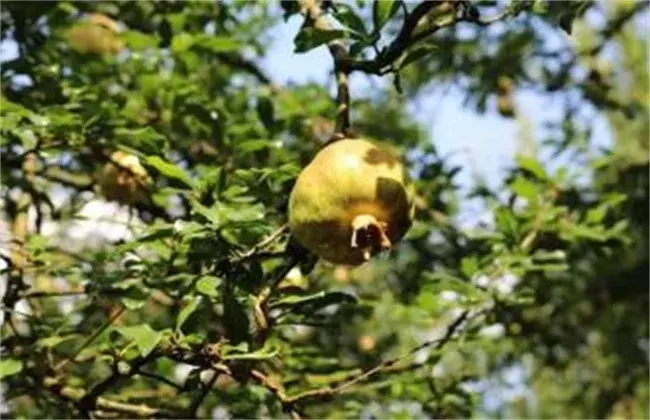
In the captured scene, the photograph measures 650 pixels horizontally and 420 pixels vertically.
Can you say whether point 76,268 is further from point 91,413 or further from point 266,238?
point 266,238

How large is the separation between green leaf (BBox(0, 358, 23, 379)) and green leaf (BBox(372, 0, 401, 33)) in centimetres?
109

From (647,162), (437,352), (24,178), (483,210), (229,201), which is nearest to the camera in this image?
(229,201)

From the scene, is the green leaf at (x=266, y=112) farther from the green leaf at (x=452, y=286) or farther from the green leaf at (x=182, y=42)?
the green leaf at (x=452, y=286)

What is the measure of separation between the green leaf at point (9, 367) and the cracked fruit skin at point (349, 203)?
2.89 feet

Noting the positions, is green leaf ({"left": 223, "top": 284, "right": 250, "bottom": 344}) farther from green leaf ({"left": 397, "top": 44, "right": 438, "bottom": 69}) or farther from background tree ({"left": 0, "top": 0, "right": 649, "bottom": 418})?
green leaf ({"left": 397, "top": 44, "right": 438, "bottom": 69})

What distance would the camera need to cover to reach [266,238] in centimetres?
219

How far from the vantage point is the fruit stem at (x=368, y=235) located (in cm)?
183

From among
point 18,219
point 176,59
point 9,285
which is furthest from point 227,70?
point 9,285

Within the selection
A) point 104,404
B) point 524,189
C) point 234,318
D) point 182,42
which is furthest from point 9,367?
point 524,189

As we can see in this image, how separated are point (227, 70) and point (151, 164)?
7.49ft

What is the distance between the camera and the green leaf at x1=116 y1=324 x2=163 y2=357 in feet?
6.90

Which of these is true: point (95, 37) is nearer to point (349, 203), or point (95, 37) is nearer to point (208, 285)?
point (208, 285)

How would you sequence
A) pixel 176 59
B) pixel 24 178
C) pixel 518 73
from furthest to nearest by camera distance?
1. pixel 518 73
2. pixel 176 59
3. pixel 24 178

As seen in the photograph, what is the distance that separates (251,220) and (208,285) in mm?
153
